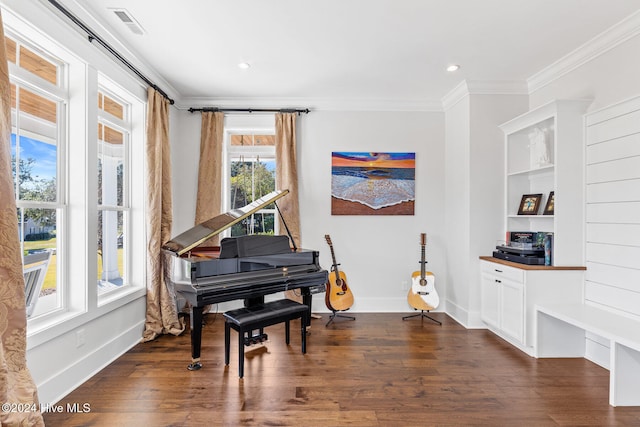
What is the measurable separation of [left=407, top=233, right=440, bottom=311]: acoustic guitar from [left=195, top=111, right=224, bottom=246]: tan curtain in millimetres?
2626

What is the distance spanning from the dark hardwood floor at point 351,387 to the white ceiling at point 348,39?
2781 millimetres

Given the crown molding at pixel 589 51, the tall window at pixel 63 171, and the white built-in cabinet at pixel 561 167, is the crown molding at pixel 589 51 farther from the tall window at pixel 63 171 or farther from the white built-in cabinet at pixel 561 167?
the tall window at pixel 63 171

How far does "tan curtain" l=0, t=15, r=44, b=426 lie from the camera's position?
1547mm

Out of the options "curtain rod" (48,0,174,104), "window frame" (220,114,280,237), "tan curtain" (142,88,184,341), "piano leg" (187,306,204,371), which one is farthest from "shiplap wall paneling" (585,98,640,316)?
"curtain rod" (48,0,174,104)

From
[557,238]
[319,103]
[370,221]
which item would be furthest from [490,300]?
[319,103]

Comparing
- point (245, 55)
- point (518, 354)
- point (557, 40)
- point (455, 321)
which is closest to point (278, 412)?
point (518, 354)

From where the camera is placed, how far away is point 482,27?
100 inches

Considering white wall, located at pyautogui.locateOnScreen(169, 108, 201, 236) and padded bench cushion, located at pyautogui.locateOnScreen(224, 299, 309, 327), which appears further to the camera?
white wall, located at pyautogui.locateOnScreen(169, 108, 201, 236)

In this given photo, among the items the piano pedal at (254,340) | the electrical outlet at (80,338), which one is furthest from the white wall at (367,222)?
the electrical outlet at (80,338)

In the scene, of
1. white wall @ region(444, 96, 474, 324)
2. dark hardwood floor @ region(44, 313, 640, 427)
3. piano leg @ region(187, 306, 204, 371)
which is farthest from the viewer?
white wall @ region(444, 96, 474, 324)

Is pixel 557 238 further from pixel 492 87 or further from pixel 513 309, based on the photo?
pixel 492 87

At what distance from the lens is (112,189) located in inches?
121

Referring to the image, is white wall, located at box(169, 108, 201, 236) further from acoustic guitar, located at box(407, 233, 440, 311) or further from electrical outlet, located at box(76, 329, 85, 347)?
acoustic guitar, located at box(407, 233, 440, 311)

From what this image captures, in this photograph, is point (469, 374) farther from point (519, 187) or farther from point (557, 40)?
point (557, 40)
